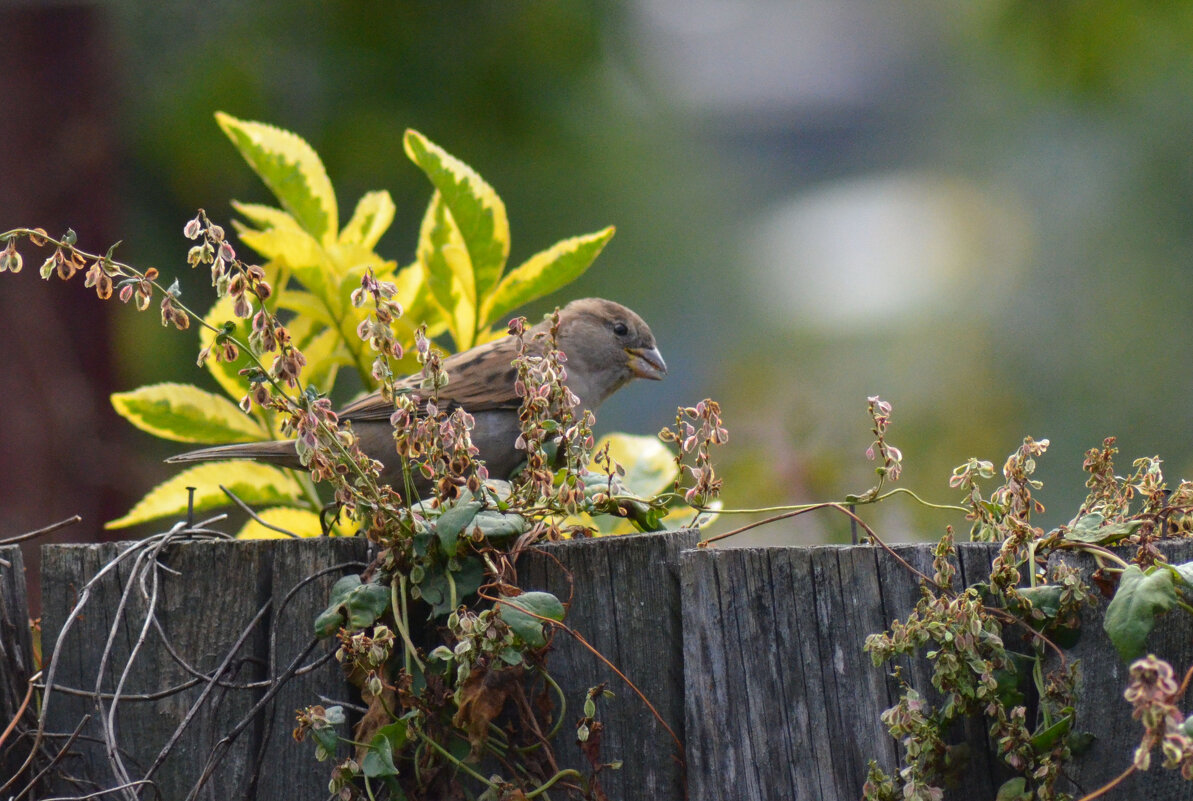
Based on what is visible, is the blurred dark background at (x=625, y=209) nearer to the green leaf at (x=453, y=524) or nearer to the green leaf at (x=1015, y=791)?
the green leaf at (x=1015, y=791)

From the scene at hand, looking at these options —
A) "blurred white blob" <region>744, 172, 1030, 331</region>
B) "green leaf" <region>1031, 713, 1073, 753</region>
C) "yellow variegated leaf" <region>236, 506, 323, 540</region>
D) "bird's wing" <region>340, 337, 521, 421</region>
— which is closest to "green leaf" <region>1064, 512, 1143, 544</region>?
"green leaf" <region>1031, 713, 1073, 753</region>

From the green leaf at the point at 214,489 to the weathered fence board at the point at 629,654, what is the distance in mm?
1321

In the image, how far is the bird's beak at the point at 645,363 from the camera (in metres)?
4.46

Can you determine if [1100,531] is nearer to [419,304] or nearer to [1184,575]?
[1184,575]

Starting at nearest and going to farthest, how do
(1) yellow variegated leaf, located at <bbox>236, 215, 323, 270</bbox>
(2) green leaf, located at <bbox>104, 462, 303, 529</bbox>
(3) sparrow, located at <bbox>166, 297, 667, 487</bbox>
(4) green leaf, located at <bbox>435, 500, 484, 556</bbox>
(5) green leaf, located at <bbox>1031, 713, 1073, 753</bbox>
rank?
(5) green leaf, located at <bbox>1031, 713, 1073, 753</bbox>, (4) green leaf, located at <bbox>435, 500, 484, 556</bbox>, (2) green leaf, located at <bbox>104, 462, 303, 529</bbox>, (1) yellow variegated leaf, located at <bbox>236, 215, 323, 270</bbox>, (3) sparrow, located at <bbox>166, 297, 667, 487</bbox>

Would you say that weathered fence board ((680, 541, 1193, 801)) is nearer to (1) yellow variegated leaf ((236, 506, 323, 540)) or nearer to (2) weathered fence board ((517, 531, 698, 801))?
(2) weathered fence board ((517, 531, 698, 801))

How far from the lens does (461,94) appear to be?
19.3 ft

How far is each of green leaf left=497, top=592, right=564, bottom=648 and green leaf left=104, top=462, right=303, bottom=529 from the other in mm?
1372

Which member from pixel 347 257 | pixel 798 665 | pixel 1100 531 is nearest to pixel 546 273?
pixel 347 257

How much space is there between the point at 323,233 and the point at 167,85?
324 cm

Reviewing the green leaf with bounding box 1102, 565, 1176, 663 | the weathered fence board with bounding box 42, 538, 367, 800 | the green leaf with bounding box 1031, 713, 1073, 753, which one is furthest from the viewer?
the weathered fence board with bounding box 42, 538, 367, 800

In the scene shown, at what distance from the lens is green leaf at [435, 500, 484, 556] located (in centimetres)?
196

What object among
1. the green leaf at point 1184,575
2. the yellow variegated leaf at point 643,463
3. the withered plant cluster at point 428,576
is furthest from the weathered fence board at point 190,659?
the green leaf at point 1184,575

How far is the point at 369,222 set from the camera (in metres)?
3.51
